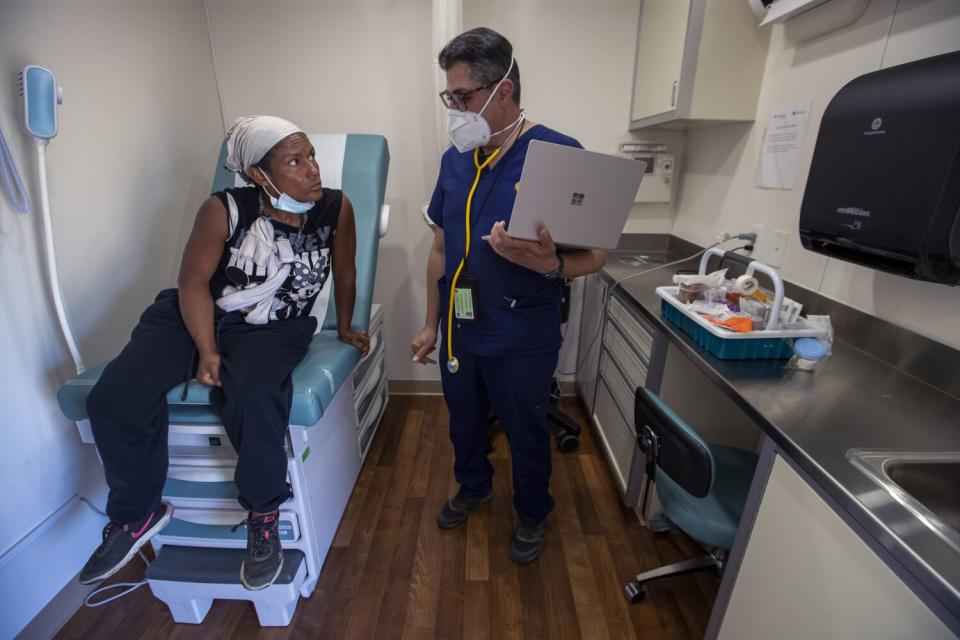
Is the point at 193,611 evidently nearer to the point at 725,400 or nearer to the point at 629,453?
the point at 629,453

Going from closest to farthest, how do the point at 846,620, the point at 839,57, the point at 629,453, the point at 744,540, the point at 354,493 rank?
the point at 846,620, the point at 744,540, the point at 839,57, the point at 629,453, the point at 354,493

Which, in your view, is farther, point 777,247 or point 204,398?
point 777,247

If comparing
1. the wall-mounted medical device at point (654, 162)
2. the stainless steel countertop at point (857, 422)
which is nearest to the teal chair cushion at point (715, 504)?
the stainless steel countertop at point (857, 422)

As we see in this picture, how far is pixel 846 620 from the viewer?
2.21 feet

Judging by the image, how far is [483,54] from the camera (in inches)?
41.1

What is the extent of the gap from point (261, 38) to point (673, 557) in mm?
2711

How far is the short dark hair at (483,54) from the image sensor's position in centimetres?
Result: 104

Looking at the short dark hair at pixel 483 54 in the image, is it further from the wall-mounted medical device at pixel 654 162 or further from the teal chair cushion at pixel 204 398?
the wall-mounted medical device at pixel 654 162

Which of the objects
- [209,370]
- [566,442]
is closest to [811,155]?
[566,442]

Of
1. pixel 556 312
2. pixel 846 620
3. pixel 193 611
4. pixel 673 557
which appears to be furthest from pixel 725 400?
pixel 193 611

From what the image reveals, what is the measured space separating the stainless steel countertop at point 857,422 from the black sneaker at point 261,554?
3.96 ft

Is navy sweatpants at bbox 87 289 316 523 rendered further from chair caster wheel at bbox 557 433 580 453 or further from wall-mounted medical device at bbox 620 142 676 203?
wall-mounted medical device at bbox 620 142 676 203

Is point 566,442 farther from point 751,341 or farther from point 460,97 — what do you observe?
point 460,97

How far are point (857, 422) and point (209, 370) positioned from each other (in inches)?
58.0
